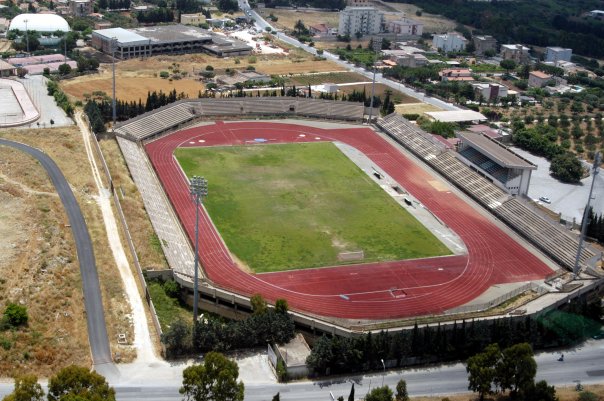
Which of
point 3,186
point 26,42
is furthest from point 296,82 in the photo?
point 3,186

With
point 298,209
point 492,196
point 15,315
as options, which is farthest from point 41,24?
point 15,315

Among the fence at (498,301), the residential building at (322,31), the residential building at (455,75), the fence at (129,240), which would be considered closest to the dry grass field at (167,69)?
the residential building at (455,75)

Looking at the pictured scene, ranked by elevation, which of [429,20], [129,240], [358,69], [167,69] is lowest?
[129,240]

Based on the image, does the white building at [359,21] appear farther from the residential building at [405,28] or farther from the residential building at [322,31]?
the residential building at [405,28]

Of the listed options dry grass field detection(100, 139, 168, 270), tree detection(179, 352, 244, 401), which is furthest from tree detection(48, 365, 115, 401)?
dry grass field detection(100, 139, 168, 270)

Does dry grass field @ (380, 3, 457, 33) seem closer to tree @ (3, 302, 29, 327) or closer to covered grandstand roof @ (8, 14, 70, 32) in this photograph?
covered grandstand roof @ (8, 14, 70, 32)

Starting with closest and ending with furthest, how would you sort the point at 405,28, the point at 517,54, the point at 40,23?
the point at 40,23
the point at 517,54
the point at 405,28

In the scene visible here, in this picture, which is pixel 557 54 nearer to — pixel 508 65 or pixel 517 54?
pixel 517 54
